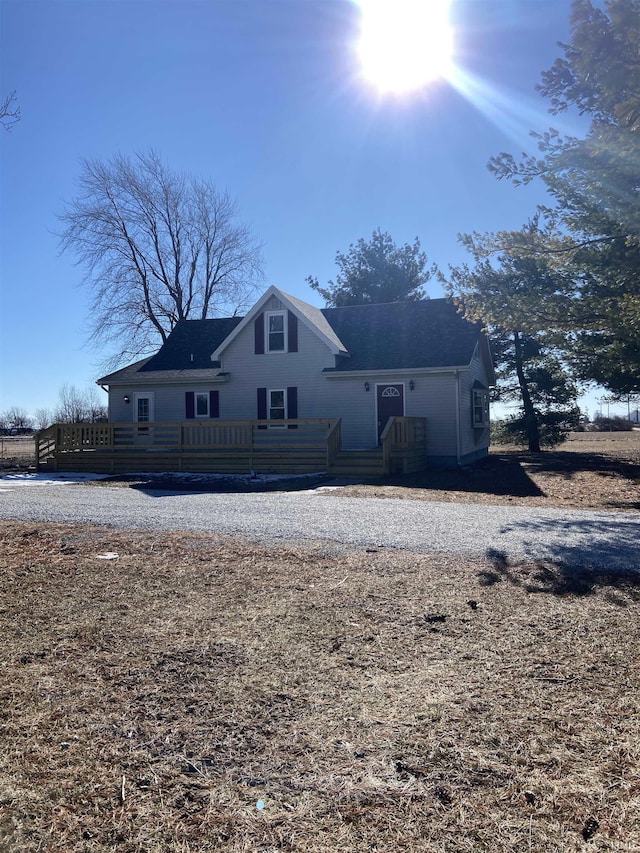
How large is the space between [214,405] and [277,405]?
254 centimetres

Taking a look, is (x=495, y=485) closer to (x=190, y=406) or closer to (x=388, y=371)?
(x=388, y=371)

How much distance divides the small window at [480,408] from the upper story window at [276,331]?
7.20 m

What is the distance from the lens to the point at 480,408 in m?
23.0

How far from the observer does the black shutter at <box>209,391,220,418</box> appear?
21969mm

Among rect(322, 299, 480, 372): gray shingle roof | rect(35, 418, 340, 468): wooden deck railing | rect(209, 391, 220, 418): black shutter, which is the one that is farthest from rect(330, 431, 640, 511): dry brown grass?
rect(209, 391, 220, 418): black shutter

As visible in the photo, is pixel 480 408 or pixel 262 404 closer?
pixel 262 404

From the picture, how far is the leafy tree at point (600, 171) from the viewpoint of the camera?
30.2 feet

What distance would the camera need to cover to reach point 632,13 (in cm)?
873

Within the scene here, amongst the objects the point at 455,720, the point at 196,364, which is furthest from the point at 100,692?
the point at 196,364

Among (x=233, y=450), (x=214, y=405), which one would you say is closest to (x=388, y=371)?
(x=233, y=450)

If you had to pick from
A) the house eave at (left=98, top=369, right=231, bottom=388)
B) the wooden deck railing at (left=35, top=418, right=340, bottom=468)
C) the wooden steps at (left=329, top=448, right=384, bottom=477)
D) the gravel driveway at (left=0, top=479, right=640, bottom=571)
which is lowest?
the gravel driveway at (left=0, top=479, right=640, bottom=571)

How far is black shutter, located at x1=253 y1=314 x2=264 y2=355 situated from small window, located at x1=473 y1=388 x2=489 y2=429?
311 inches

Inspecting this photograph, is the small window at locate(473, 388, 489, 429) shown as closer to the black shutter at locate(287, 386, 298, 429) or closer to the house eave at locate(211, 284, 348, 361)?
the house eave at locate(211, 284, 348, 361)

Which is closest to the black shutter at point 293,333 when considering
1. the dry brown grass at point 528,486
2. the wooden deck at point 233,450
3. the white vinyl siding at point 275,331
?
the white vinyl siding at point 275,331
